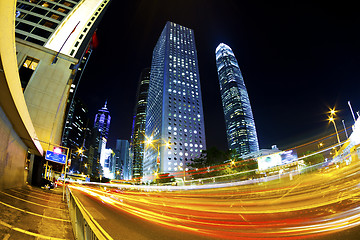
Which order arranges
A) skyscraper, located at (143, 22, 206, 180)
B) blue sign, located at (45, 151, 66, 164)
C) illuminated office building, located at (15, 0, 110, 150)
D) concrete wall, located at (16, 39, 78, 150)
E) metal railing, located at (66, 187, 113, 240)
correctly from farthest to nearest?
skyscraper, located at (143, 22, 206, 180) → illuminated office building, located at (15, 0, 110, 150) → concrete wall, located at (16, 39, 78, 150) → blue sign, located at (45, 151, 66, 164) → metal railing, located at (66, 187, 113, 240)

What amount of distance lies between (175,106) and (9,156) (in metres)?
108

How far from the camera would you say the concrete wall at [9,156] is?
13098 millimetres

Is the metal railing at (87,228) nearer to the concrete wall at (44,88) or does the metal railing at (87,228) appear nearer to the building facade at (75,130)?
the concrete wall at (44,88)

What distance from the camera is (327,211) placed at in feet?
23.6

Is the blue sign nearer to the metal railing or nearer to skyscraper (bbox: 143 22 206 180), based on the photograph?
the metal railing

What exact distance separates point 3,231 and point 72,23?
63.0 metres

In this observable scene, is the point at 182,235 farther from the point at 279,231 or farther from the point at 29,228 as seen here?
the point at 29,228

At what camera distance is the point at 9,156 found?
1541 cm

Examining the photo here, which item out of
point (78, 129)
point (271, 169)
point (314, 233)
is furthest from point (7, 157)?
point (78, 129)

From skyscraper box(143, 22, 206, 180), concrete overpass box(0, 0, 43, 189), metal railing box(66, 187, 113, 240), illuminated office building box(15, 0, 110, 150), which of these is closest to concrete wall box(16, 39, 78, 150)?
illuminated office building box(15, 0, 110, 150)

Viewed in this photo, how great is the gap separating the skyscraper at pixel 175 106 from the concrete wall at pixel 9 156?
8303cm

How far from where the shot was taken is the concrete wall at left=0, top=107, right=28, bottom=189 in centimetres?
1310

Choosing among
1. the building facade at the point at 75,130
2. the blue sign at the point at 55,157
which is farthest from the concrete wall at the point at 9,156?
the building facade at the point at 75,130

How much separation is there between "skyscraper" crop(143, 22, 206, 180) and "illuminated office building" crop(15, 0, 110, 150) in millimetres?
63619
